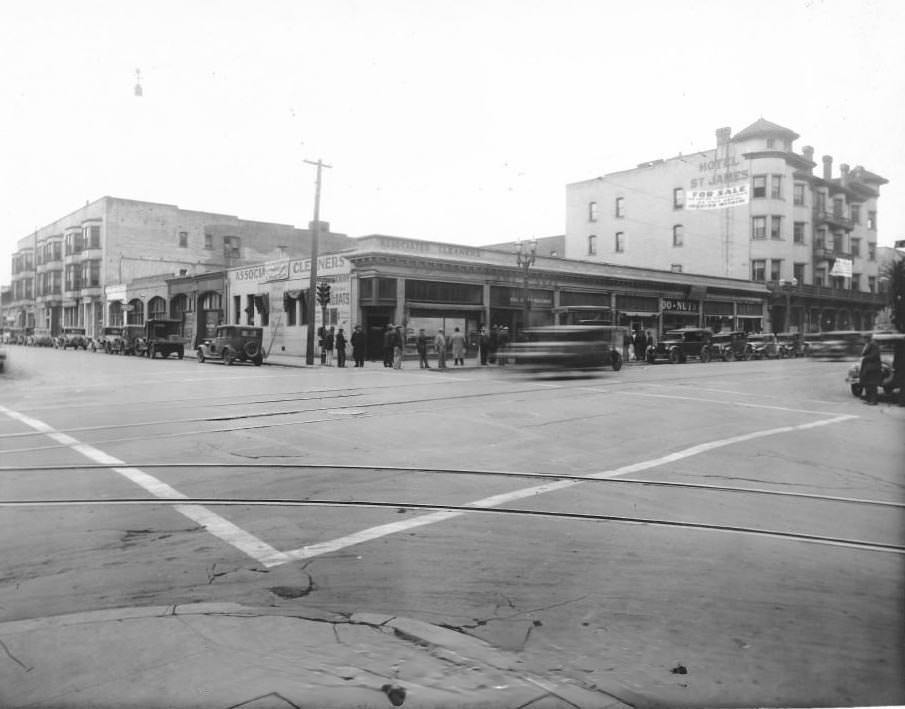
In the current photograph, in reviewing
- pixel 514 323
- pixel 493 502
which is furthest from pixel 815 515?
pixel 514 323

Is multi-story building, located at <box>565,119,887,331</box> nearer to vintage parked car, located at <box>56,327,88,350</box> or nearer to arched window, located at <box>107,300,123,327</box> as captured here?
arched window, located at <box>107,300,123,327</box>

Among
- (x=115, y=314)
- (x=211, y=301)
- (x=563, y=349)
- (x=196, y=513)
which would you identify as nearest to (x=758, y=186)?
(x=563, y=349)

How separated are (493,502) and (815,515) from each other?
266cm

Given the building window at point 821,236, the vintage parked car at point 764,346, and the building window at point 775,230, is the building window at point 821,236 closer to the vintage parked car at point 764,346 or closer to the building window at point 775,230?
the building window at point 775,230

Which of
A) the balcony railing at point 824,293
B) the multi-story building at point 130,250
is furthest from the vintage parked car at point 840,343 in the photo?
the multi-story building at point 130,250

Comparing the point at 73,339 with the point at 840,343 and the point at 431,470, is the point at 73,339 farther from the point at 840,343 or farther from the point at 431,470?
the point at 431,470

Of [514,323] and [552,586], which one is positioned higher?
[514,323]

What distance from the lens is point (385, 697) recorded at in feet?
8.20

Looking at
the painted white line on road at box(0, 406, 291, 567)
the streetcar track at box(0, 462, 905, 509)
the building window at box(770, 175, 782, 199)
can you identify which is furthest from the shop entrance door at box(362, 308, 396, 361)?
the streetcar track at box(0, 462, 905, 509)

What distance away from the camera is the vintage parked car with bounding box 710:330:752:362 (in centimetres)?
3175

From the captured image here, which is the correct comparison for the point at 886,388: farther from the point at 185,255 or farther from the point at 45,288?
the point at 45,288

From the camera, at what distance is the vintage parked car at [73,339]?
5241 cm

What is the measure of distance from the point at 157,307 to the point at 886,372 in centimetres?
4910

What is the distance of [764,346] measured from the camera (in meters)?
30.3
